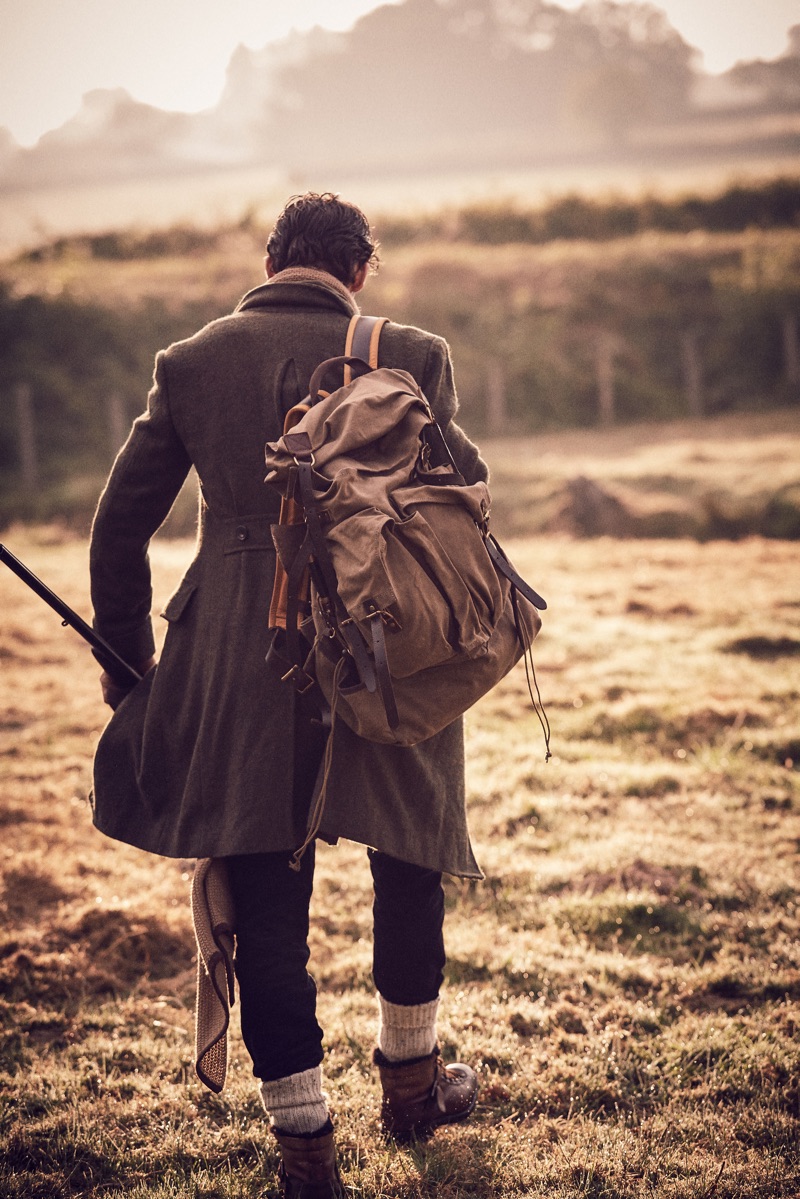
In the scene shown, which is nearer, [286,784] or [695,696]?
[286,784]

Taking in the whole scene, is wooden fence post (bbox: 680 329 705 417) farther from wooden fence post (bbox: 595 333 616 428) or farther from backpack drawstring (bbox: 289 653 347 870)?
backpack drawstring (bbox: 289 653 347 870)

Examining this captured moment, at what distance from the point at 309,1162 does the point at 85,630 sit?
1344mm

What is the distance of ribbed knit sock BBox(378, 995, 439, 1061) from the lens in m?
2.68

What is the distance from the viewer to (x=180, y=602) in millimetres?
2492

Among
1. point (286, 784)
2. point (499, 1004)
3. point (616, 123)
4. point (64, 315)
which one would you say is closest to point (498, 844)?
point (499, 1004)

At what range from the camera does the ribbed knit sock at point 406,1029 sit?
268cm

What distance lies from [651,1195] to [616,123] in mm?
63442

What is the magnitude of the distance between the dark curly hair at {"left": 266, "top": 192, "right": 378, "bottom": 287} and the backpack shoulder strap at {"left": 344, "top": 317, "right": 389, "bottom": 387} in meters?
0.20

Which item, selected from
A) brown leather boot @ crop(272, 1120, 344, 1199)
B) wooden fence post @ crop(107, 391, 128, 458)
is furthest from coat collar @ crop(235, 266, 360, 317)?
wooden fence post @ crop(107, 391, 128, 458)

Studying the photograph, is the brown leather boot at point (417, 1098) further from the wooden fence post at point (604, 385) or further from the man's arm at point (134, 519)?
the wooden fence post at point (604, 385)

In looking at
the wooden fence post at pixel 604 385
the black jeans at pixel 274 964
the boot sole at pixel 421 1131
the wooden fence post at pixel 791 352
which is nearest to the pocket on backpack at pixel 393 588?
the black jeans at pixel 274 964

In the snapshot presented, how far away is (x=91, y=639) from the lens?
2.66m

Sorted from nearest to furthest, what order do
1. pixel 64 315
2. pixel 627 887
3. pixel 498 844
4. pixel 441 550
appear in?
1. pixel 441 550
2. pixel 627 887
3. pixel 498 844
4. pixel 64 315

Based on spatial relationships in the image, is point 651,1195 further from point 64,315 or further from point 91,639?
point 64,315
